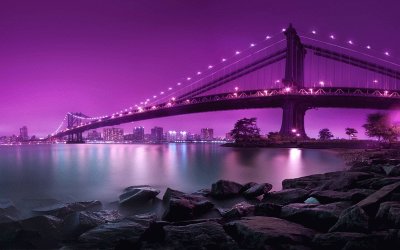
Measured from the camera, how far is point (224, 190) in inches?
348

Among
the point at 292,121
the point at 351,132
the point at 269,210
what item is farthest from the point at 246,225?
the point at 351,132

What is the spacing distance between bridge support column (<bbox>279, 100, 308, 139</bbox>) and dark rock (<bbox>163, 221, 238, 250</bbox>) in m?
45.2

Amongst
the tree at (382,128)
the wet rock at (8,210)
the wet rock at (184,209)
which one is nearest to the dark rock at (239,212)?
the wet rock at (184,209)

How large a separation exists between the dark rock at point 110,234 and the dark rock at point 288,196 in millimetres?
3258

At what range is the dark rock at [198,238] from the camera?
4.45 meters

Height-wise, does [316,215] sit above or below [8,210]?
above

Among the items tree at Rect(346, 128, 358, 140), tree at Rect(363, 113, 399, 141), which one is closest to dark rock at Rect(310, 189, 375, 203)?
tree at Rect(363, 113, 399, 141)

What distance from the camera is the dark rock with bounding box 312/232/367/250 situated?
3.76 metres

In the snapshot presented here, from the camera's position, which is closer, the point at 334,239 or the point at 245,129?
the point at 334,239

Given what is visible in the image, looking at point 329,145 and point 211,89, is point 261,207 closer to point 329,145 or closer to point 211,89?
point 329,145

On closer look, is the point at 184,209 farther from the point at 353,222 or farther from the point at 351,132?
the point at 351,132

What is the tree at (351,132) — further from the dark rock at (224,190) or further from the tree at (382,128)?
the dark rock at (224,190)

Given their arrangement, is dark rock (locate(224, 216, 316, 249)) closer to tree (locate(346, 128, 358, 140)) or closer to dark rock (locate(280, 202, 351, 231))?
dark rock (locate(280, 202, 351, 231))

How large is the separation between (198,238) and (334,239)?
178 cm
